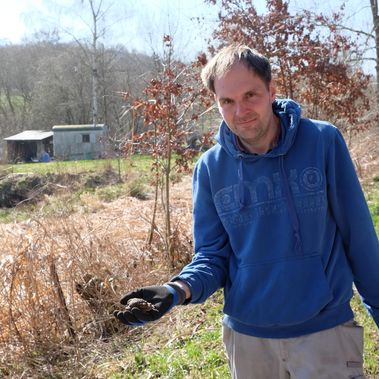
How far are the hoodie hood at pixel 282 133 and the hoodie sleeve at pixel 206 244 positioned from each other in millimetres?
143

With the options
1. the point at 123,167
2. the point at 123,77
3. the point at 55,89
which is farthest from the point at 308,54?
the point at 55,89

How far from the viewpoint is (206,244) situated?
80.4 inches

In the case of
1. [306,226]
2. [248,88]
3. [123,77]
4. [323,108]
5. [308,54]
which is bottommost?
[306,226]

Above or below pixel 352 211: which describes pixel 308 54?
above

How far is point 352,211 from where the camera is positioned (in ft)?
6.08

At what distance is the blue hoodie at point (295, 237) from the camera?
1812mm

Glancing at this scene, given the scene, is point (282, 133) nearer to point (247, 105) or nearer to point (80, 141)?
point (247, 105)

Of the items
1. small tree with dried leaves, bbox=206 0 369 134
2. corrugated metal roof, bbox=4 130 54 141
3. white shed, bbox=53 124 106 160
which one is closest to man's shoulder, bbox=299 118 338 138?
small tree with dried leaves, bbox=206 0 369 134

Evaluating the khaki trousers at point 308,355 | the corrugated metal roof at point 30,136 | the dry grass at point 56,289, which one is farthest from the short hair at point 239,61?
the corrugated metal roof at point 30,136

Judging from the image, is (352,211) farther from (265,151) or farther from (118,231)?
(118,231)

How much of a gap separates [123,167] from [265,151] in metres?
20.8

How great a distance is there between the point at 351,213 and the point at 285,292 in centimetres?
35

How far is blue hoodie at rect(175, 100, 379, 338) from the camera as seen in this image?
1812 mm

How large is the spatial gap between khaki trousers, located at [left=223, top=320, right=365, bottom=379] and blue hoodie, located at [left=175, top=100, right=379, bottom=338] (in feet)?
0.11
